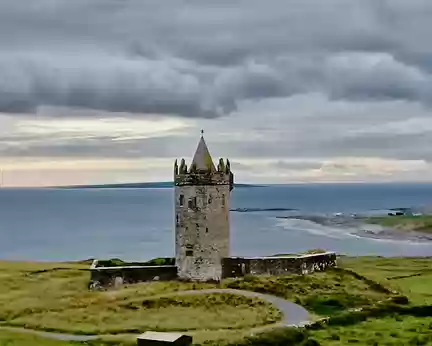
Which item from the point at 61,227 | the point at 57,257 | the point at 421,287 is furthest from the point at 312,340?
the point at 61,227

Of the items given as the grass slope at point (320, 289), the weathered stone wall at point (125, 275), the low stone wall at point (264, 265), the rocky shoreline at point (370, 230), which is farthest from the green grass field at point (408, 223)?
the weathered stone wall at point (125, 275)

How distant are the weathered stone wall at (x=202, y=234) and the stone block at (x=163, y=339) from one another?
15.6 meters

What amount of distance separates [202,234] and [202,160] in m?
5.03

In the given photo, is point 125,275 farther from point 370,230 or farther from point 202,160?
point 370,230

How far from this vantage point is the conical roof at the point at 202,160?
48438 mm

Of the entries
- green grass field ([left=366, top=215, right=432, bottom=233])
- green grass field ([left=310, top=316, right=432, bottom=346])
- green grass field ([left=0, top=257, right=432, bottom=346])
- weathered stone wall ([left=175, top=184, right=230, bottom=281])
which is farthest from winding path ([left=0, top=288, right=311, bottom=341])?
green grass field ([left=366, top=215, right=432, bottom=233])

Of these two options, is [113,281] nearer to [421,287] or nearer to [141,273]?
[141,273]

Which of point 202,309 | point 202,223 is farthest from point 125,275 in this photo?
point 202,309

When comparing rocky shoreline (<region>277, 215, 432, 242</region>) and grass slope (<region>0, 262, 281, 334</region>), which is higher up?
grass slope (<region>0, 262, 281, 334</region>)

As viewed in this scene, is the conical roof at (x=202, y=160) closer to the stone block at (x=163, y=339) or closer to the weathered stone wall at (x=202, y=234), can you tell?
the weathered stone wall at (x=202, y=234)

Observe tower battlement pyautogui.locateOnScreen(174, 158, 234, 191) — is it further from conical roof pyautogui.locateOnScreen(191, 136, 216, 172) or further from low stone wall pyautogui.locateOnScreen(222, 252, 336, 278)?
low stone wall pyautogui.locateOnScreen(222, 252, 336, 278)

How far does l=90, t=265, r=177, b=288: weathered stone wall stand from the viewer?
154 ft

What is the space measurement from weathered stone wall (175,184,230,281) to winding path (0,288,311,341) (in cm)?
275

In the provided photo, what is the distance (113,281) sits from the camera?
47062 mm
